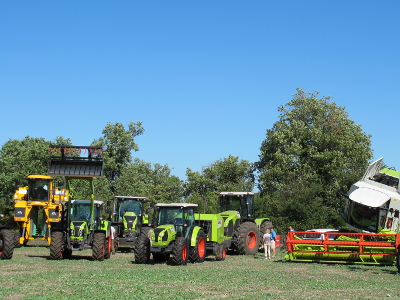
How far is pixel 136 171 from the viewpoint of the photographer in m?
60.8

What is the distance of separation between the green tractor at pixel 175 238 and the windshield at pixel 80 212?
10.3 feet

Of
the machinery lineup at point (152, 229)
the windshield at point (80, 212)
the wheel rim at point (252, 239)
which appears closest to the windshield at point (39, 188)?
the machinery lineup at point (152, 229)

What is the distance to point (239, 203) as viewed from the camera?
28625 millimetres

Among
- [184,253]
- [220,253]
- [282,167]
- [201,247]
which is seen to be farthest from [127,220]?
[282,167]

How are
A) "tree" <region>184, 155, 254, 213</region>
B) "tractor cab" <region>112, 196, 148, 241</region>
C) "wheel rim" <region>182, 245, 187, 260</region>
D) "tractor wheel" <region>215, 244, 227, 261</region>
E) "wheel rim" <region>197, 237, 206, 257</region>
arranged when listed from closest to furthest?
1. "wheel rim" <region>182, 245, 187, 260</region>
2. "wheel rim" <region>197, 237, 206, 257</region>
3. "tractor wheel" <region>215, 244, 227, 261</region>
4. "tractor cab" <region>112, 196, 148, 241</region>
5. "tree" <region>184, 155, 254, 213</region>

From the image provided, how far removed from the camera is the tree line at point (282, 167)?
41656 millimetres

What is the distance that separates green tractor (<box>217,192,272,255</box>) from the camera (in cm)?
2622

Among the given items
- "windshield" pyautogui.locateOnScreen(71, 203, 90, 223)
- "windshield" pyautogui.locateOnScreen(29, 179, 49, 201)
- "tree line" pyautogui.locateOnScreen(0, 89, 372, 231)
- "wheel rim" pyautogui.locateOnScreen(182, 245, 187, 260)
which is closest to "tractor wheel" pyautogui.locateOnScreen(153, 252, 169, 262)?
"wheel rim" pyautogui.locateOnScreen(182, 245, 187, 260)

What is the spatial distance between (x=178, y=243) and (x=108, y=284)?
17.9 ft

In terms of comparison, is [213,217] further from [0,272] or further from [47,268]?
[0,272]

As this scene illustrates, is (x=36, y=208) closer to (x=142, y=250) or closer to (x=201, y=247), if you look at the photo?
(x=142, y=250)

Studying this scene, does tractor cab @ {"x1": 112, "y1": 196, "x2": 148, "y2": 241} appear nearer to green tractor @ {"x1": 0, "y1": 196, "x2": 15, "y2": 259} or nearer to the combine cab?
green tractor @ {"x1": 0, "y1": 196, "x2": 15, "y2": 259}

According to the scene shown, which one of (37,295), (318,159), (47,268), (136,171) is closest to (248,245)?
(47,268)

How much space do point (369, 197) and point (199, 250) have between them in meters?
8.18
